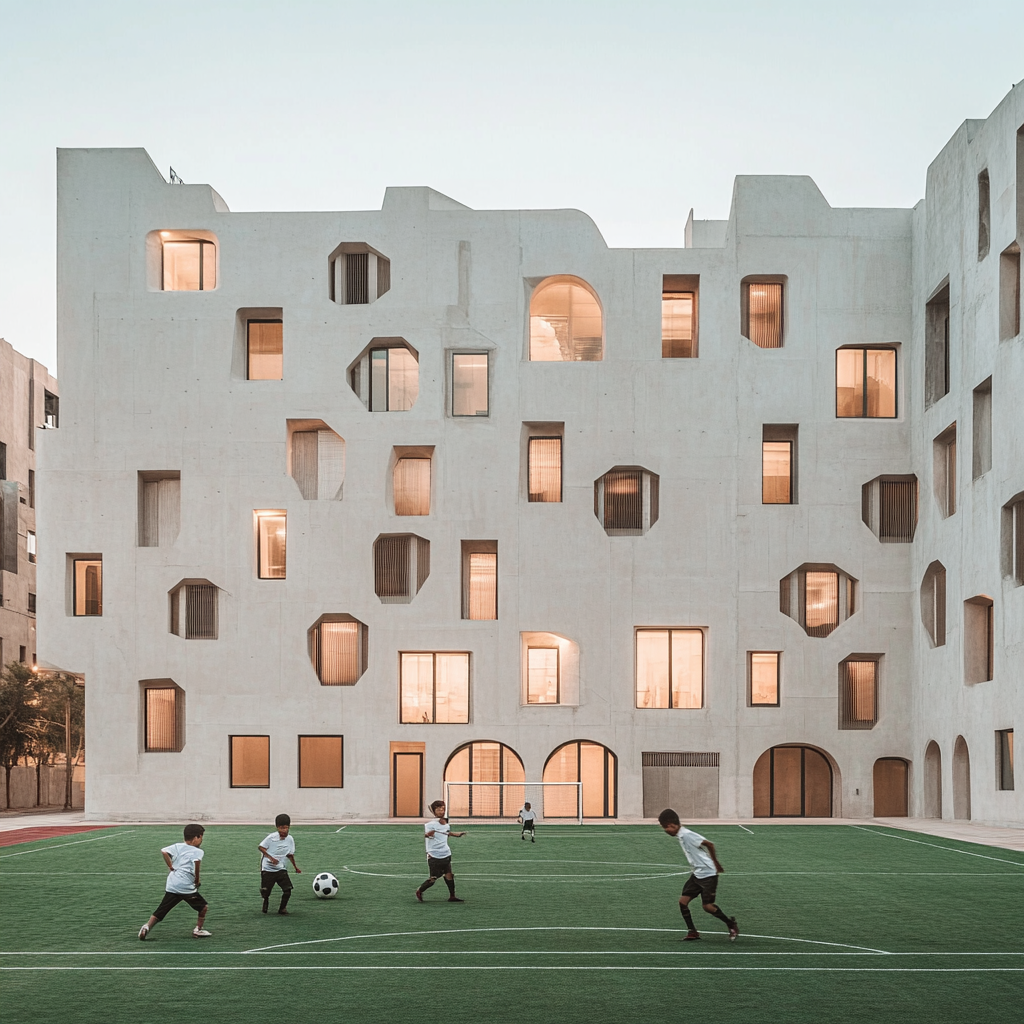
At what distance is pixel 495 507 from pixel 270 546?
8021 mm

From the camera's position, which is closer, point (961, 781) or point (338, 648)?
point (961, 781)

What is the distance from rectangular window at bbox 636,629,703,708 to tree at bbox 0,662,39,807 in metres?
33.5

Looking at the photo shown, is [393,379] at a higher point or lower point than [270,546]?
higher

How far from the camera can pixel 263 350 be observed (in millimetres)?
44969

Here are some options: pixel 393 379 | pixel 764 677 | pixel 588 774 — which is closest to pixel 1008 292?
pixel 764 677

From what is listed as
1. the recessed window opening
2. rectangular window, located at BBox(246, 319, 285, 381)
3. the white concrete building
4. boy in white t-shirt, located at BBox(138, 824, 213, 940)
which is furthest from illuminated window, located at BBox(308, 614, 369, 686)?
boy in white t-shirt, located at BBox(138, 824, 213, 940)

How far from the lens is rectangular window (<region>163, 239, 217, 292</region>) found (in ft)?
148

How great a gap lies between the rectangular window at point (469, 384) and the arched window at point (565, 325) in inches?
80.6

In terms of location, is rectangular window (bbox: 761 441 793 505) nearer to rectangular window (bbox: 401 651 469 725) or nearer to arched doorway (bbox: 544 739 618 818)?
arched doorway (bbox: 544 739 618 818)

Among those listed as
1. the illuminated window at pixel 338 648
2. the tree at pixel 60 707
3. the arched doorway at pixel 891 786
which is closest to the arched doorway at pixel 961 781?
the arched doorway at pixel 891 786

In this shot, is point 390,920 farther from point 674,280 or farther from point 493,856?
point 674,280

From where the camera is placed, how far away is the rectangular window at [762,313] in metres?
44.1

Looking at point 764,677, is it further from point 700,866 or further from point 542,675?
point 700,866

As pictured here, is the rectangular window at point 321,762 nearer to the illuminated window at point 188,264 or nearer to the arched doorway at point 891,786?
the illuminated window at point 188,264
